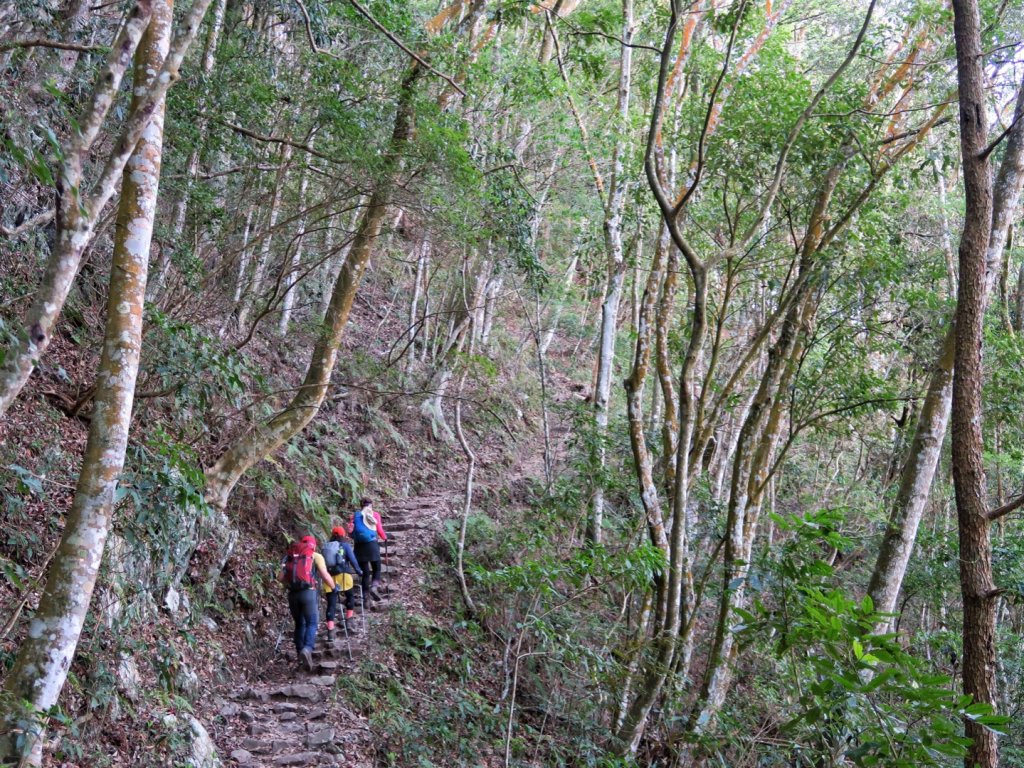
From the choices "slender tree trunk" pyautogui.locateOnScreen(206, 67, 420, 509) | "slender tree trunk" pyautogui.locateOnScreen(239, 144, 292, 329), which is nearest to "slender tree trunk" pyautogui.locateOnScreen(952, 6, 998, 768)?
A: "slender tree trunk" pyautogui.locateOnScreen(206, 67, 420, 509)

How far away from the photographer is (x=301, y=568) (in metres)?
9.16

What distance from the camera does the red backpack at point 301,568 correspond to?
9.13 metres

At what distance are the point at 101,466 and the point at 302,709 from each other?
16.6ft

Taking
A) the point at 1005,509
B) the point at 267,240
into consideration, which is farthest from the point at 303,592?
the point at 1005,509

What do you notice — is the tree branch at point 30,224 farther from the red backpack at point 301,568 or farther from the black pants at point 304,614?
the black pants at point 304,614

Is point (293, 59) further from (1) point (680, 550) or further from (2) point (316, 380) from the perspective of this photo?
(1) point (680, 550)

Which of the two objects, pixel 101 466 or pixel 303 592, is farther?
pixel 303 592

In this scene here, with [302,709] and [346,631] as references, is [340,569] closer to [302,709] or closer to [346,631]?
[346,631]

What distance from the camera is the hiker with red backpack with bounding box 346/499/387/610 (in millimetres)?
10953

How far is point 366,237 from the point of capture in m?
9.89

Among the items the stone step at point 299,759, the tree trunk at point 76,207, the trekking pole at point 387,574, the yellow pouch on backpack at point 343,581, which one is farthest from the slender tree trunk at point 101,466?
the trekking pole at point 387,574

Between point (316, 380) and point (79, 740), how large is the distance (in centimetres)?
520

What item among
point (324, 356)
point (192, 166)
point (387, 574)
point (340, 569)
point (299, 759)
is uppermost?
point (192, 166)

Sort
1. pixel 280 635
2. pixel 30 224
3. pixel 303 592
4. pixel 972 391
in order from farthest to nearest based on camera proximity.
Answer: pixel 280 635, pixel 303 592, pixel 30 224, pixel 972 391
